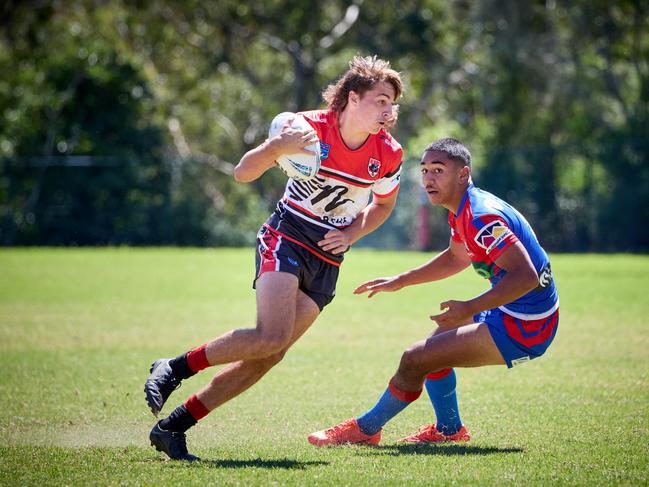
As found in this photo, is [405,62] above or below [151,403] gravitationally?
above

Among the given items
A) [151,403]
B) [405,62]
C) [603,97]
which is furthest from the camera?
[405,62]

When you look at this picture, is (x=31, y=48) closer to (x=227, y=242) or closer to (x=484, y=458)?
(x=227, y=242)

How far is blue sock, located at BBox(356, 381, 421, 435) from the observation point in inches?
254

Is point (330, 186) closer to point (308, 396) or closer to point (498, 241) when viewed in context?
point (498, 241)

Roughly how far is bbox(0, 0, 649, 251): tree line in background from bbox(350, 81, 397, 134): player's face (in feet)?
76.2

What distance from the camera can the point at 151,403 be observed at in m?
5.93

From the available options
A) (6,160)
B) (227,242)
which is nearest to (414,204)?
(227,242)

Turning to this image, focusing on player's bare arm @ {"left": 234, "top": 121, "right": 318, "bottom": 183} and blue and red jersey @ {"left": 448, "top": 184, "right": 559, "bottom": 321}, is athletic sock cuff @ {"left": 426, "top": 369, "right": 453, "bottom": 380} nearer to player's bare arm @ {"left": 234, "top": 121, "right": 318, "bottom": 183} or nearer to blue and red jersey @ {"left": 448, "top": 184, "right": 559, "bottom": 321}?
blue and red jersey @ {"left": 448, "top": 184, "right": 559, "bottom": 321}

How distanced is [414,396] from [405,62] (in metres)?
33.2

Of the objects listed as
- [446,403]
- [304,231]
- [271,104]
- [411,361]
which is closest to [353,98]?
[304,231]

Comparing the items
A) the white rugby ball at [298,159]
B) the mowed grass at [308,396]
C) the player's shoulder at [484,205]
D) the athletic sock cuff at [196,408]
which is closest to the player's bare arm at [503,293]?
the player's shoulder at [484,205]

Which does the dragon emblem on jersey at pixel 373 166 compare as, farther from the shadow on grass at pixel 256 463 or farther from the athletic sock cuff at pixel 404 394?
the shadow on grass at pixel 256 463

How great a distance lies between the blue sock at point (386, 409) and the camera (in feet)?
21.2

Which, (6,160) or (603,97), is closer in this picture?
(6,160)
